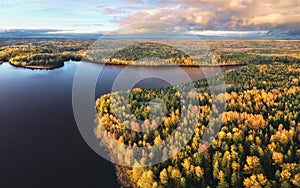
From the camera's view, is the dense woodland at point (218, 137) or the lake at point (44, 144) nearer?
the dense woodland at point (218, 137)

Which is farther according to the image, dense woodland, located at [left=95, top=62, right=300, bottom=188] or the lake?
the lake

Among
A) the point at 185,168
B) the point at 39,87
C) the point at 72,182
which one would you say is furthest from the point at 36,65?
the point at 185,168

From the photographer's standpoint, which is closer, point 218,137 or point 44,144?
point 218,137

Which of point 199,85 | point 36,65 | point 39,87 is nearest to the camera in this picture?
point 199,85

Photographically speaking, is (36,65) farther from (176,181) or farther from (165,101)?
(176,181)
